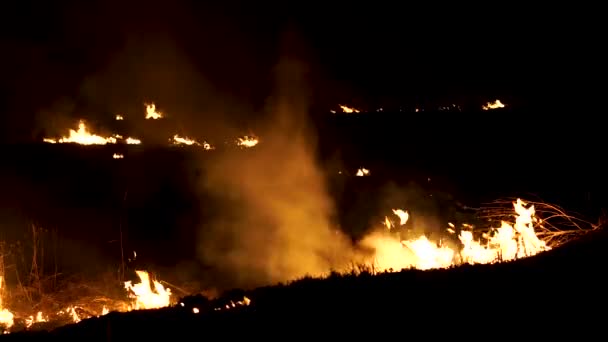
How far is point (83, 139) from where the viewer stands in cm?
1777

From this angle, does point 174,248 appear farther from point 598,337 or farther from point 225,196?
point 598,337

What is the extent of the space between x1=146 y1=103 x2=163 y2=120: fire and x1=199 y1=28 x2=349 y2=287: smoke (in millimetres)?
3575

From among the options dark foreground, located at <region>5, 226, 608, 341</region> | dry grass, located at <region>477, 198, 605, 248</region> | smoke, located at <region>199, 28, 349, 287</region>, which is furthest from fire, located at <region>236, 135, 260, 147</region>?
dark foreground, located at <region>5, 226, 608, 341</region>

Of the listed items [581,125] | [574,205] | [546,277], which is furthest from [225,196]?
[546,277]

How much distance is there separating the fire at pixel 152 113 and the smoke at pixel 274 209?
11.7 feet

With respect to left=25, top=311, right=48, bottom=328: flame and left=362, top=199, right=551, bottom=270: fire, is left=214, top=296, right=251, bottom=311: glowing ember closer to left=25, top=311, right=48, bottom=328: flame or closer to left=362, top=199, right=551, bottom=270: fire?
left=362, top=199, right=551, bottom=270: fire

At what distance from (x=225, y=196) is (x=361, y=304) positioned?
10.9 metres

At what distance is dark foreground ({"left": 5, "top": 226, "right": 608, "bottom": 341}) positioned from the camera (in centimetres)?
454

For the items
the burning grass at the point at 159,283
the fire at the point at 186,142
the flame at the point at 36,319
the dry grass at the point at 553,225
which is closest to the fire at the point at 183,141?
the fire at the point at 186,142

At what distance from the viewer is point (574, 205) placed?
14539mm

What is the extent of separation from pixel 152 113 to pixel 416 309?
16448 millimetres

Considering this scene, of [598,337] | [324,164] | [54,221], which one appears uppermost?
[324,164]

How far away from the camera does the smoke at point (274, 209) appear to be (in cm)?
1263

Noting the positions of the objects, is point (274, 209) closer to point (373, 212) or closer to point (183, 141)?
point (373, 212)
